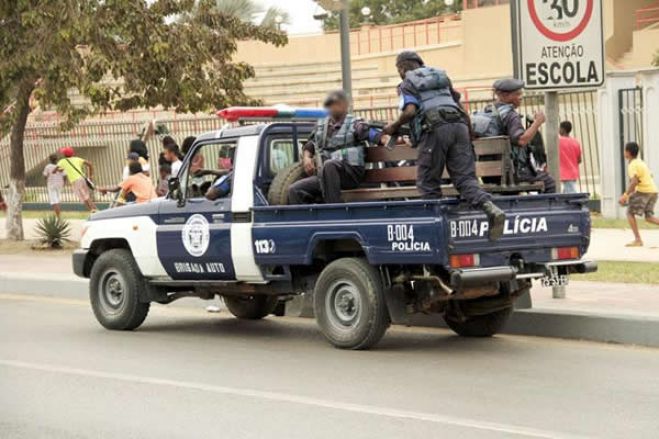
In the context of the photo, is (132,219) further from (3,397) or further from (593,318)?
(593,318)

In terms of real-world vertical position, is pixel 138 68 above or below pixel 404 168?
above

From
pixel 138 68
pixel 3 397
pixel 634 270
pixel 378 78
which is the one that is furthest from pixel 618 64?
pixel 3 397

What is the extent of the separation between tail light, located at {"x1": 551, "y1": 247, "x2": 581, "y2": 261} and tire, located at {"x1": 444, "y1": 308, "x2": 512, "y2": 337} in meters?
0.78

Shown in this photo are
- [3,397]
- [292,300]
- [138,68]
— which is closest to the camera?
[3,397]

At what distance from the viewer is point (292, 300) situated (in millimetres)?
11883

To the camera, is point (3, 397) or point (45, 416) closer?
point (45, 416)

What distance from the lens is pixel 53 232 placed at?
21.5 metres

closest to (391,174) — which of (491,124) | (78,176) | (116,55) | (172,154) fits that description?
(491,124)

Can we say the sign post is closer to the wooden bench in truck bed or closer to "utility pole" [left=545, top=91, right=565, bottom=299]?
"utility pole" [left=545, top=91, right=565, bottom=299]

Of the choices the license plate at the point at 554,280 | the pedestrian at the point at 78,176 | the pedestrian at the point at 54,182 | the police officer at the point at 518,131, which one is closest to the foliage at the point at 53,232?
the pedestrian at the point at 78,176

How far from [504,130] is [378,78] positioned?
104ft

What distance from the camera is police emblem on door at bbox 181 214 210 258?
11859 millimetres

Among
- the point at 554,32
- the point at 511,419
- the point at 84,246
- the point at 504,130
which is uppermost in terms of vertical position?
the point at 554,32

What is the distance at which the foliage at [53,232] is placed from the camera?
2156 cm
